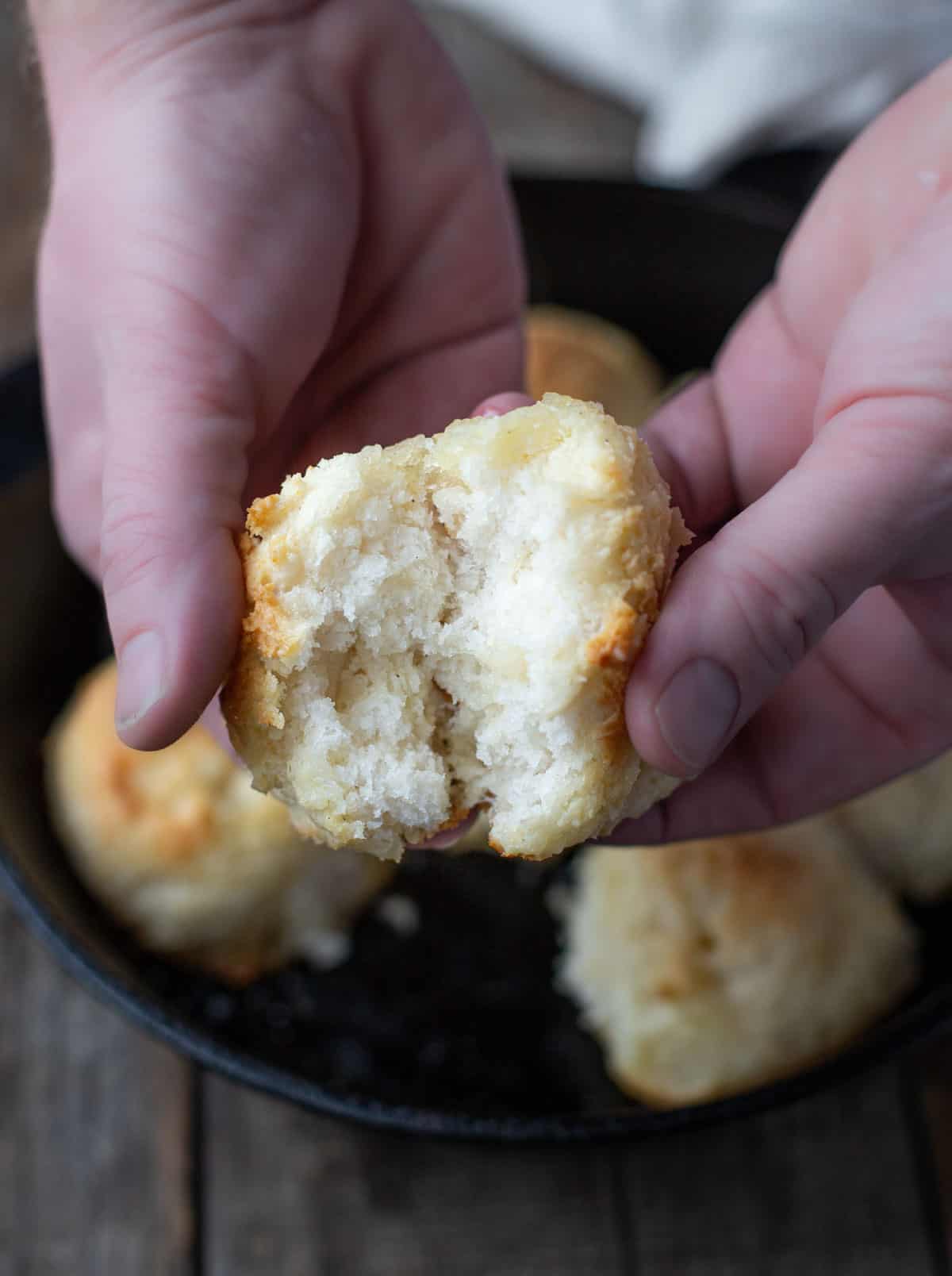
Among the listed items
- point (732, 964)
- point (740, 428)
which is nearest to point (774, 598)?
point (740, 428)

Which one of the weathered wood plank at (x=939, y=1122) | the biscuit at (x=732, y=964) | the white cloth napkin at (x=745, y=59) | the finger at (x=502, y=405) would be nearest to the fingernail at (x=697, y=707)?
the finger at (x=502, y=405)

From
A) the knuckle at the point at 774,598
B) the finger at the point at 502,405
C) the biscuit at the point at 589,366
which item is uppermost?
the knuckle at the point at 774,598

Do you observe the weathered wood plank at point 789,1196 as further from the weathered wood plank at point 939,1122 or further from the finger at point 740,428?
the finger at point 740,428

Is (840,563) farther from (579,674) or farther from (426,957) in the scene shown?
(426,957)

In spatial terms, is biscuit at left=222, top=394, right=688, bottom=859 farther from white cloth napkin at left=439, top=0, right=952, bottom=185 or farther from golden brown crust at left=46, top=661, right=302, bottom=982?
white cloth napkin at left=439, top=0, right=952, bottom=185

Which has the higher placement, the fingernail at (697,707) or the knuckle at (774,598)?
the knuckle at (774,598)

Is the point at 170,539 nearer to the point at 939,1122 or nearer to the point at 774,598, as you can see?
the point at 774,598
